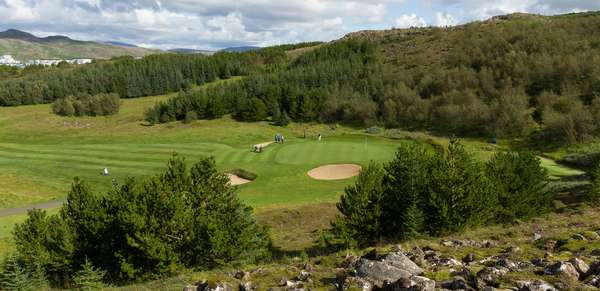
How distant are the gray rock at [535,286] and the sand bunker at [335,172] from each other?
35628 mm

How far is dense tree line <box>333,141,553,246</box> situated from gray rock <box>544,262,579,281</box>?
11491mm

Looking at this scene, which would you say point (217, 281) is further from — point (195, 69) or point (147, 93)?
point (195, 69)

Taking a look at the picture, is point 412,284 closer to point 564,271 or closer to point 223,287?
point 564,271

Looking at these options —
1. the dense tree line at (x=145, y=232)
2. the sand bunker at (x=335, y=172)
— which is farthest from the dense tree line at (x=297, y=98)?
the dense tree line at (x=145, y=232)

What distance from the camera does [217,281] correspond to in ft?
40.4

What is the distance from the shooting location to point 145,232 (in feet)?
65.6

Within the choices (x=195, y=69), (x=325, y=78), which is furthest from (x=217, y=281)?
(x=195, y=69)

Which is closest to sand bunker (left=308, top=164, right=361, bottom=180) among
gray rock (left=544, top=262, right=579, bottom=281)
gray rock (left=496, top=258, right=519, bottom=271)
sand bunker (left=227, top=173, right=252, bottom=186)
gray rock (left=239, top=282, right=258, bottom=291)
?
sand bunker (left=227, top=173, right=252, bottom=186)

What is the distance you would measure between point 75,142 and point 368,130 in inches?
2261

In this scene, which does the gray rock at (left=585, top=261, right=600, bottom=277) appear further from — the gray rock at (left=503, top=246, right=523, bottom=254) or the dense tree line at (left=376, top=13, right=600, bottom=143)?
the dense tree line at (left=376, top=13, right=600, bottom=143)

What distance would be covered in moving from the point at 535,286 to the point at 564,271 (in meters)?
1.36

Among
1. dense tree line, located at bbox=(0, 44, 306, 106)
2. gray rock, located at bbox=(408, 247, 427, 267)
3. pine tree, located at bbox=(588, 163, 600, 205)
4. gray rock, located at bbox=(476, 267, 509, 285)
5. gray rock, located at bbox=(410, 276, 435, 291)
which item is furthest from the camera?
dense tree line, located at bbox=(0, 44, 306, 106)

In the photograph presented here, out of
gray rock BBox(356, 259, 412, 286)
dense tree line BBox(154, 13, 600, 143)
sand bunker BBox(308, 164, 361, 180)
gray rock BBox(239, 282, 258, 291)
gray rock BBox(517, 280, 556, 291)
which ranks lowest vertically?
sand bunker BBox(308, 164, 361, 180)

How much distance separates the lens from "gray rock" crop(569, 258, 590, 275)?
35.1ft
